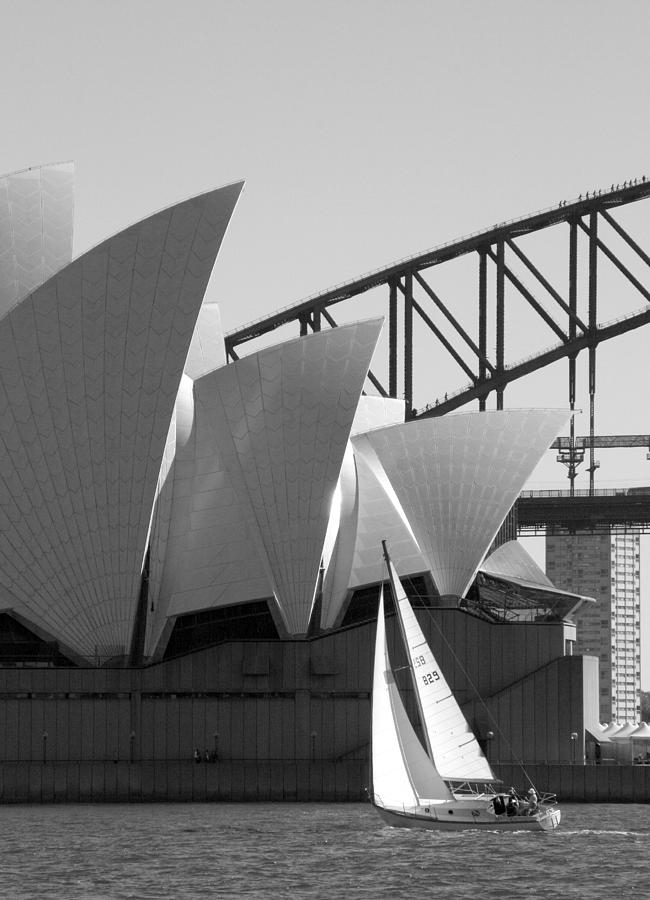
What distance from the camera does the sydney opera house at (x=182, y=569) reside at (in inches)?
2601

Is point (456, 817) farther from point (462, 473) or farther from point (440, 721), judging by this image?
point (462, 473)

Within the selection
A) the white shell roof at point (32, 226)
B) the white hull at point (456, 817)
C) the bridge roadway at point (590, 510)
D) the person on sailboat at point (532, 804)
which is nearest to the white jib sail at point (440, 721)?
the white hull at point (456, 817)

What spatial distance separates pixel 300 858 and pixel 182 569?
23378 millimetres

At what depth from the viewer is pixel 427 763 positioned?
54031 mm

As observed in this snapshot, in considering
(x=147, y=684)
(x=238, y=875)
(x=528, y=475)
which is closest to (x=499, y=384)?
(x=528, y=475)

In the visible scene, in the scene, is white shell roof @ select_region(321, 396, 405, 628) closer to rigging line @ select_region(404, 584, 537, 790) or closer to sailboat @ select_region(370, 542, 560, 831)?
rigging line @ select_region(404, 584, 537, 790)

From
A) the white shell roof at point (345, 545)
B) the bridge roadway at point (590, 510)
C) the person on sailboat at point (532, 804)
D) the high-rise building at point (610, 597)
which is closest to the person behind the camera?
the person on sailboat at point (532, 804)

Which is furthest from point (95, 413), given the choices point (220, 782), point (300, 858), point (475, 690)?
point (300, 858)

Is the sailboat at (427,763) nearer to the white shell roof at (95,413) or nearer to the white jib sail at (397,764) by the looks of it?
the white jib sail at (397,764)

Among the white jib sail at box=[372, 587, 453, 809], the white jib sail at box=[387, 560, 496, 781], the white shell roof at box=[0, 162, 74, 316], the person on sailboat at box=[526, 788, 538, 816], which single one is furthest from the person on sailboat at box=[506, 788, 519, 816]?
the white shell roof at box=[0, 162, 74, 316]

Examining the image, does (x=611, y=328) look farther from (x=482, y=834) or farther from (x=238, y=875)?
(x=238, y=875)

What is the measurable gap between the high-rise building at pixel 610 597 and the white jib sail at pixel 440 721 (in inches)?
5119

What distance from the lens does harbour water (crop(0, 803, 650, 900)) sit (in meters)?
42.7

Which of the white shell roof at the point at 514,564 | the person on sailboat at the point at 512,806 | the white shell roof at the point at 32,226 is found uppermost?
the white shell roof at the point at 32,226
